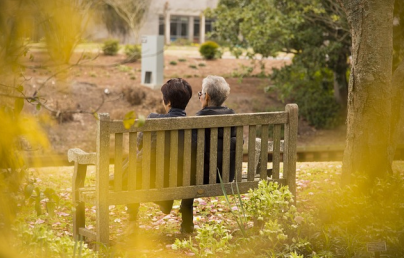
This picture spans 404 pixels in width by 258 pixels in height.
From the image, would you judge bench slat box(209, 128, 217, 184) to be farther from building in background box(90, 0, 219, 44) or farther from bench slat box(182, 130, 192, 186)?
building in background box(90, 0, 219, 44)

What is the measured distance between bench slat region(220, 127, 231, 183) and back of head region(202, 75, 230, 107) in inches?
12.9

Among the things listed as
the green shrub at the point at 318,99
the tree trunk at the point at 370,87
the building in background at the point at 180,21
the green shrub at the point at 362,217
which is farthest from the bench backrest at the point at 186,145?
the building in background at the point at 180,21

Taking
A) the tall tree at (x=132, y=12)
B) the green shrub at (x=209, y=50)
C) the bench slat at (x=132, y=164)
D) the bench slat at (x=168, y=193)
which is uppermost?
the tall tree at (x=132, y=12)

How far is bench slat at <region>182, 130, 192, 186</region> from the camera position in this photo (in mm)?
5445

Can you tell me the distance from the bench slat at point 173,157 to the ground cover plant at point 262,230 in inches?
18.0

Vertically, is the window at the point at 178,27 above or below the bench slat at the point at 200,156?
above

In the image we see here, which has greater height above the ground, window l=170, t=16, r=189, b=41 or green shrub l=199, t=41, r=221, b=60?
window l=170, t=16, r=189, b=41

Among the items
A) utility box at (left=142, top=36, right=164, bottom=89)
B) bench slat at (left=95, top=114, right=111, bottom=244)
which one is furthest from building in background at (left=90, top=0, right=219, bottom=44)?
bench slat at (left=95, top=114, right=111, bottom=244)

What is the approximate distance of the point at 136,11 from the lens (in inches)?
1348

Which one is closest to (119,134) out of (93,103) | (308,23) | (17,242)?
(17,242)

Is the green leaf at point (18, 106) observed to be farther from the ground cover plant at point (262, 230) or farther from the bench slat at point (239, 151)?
the bench slat at point (239, 151)

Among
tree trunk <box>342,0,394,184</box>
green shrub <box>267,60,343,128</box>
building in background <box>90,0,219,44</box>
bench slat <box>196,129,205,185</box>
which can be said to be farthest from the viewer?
building in background <box>90,0,219,44</box>

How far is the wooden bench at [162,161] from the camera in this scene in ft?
16.9

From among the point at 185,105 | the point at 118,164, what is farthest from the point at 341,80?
the point at 118,164
